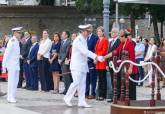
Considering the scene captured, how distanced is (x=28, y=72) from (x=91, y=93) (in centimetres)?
435

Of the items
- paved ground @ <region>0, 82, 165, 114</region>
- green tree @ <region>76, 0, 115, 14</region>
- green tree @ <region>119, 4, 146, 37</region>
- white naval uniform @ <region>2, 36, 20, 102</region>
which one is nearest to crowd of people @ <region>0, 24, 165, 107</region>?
white naval uniform @ <region>2, 36, 20, 102</region>

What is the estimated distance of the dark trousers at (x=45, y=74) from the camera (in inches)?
806

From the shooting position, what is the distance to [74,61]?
15703 mm

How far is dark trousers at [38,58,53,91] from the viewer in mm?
20484

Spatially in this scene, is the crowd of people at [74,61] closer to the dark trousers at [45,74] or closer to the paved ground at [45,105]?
the dark trousers at [45,74]

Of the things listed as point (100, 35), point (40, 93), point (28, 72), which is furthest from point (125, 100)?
point (28, 72)

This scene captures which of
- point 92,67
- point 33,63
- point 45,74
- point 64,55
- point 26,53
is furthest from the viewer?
point 26,53

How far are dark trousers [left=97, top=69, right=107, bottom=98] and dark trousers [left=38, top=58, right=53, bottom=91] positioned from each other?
141 inches

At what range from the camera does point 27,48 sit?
21.7 meters

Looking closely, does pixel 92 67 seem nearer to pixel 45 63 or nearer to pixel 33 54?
pixel 45 63

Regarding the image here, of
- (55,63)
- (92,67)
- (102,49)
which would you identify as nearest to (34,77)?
(55,63)

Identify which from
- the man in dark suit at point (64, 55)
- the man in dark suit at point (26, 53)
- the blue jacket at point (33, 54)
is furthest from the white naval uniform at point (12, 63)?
the man in dark suit at point (26, 53)

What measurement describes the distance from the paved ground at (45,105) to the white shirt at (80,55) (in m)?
1.07

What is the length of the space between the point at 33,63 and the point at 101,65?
15.6 feet
